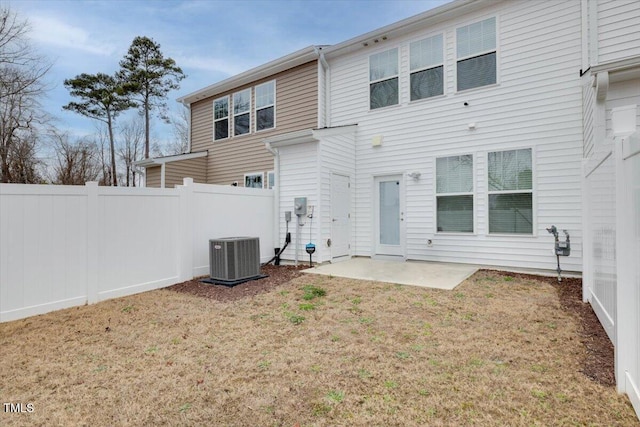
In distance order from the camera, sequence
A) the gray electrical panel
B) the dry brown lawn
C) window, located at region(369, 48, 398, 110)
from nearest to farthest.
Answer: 1. the dry brown lawn
2. the gray electrical panel
3. window, located at region(369, 48, 398, 110)

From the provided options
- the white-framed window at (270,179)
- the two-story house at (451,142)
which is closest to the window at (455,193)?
the two-story house at (451,142)

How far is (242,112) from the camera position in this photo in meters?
11.0

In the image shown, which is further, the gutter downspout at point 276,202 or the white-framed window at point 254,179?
the white-framed window at point 254,179

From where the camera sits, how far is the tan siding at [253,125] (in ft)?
30.5

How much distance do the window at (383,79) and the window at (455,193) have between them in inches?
82.8

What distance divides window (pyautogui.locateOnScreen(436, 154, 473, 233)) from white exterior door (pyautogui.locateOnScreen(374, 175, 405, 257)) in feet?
2.97

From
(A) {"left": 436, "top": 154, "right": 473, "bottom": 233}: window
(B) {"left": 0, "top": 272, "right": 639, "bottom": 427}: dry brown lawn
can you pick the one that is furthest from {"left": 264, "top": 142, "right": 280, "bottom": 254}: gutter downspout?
(A) {"left": 436, "top": 154, "right": 473, "bottom": 233}: window

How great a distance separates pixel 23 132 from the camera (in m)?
14.5

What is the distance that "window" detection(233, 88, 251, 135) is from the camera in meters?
10.8

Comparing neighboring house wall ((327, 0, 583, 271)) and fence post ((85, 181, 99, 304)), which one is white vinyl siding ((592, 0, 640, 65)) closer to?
neighboring house wall ((327, 0, 583, 271))

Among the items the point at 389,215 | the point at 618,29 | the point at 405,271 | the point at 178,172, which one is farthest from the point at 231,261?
the point at 618,29

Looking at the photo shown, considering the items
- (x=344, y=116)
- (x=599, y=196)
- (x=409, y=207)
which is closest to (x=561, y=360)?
(x=599, y=196)

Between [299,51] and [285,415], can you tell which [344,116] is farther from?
[285,415]

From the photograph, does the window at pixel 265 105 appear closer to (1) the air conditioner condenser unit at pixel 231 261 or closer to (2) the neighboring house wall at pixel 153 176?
(2) the neighboring house wall at pixel 153 176
